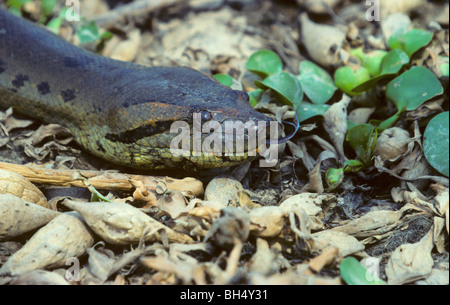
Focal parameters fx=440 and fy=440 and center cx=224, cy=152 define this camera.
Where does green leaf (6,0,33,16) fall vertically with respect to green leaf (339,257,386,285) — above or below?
above

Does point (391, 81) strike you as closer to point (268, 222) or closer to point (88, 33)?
point (268, 222)

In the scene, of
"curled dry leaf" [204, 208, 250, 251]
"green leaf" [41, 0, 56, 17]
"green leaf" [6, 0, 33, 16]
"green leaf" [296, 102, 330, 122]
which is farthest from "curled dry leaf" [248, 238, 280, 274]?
"green leaf" [6, 0, 33, 16]

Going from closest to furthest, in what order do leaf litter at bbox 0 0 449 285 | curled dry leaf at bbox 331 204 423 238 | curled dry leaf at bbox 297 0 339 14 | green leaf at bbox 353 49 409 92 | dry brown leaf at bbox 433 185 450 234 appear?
leaf litter at bbox 0 0 449 285
dry brown leaf at bbox 433 185 450 234
curled dry leaf at bbox 331 204 423 238
green leaf at bbox 353 49 409 92
curled dry leaf at bbox 297 0 339 14

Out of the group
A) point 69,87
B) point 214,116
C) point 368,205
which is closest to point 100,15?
point 69,87

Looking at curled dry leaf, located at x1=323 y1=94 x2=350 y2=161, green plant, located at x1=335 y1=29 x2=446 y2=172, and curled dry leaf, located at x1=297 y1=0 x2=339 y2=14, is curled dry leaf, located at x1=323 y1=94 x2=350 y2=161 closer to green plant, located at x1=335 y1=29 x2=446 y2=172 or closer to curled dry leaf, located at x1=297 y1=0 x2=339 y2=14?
green plant, located at x1=335 y1=29 x2=446 y2=172

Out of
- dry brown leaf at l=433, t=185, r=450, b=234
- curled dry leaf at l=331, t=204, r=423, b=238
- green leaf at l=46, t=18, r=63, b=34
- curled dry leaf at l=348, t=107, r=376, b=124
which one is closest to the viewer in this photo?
dry brown leaf at l=433, t=185, r=450, b=234

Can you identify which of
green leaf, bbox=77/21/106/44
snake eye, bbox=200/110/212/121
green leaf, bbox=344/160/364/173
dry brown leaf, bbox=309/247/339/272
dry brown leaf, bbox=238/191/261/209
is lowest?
dry brown leaf, bbox=309/247/339/272

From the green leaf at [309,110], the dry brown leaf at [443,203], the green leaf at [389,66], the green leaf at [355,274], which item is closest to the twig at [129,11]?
the green leaf at [309,110]
